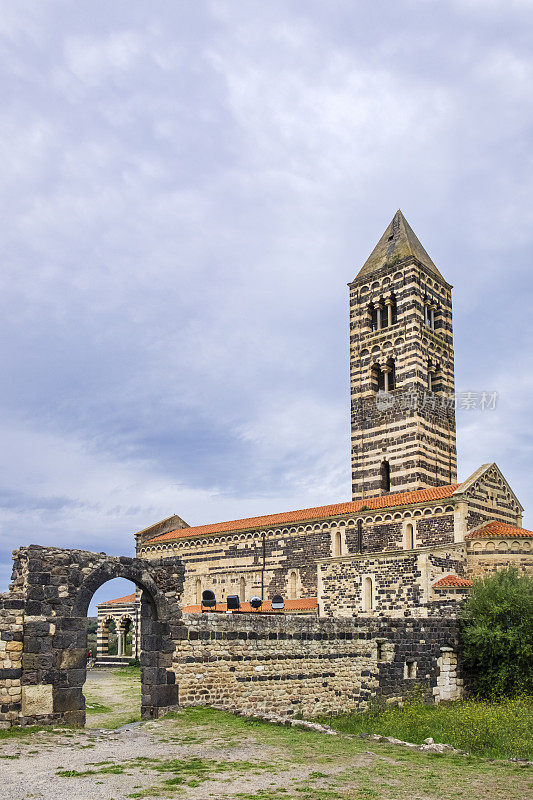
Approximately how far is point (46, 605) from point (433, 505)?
64.6 ft

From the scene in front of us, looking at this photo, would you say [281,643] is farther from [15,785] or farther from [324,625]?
[15,785]

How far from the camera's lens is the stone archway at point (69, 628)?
42.5 feet

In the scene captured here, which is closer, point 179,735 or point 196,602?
point 179,735

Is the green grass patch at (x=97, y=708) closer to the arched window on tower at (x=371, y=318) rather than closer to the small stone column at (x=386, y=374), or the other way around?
the small stone column at (x=386, y=374)

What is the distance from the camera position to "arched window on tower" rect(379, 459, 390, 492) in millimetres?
40188

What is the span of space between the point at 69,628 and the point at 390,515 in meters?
19.8

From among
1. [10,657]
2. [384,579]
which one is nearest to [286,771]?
[10,657]

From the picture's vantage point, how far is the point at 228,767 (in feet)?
31.8

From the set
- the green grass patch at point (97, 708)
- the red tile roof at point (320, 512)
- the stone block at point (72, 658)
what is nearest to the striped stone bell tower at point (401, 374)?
the red tile roof at point (320, 512)

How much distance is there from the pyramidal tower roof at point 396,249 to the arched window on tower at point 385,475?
12452 millimetres

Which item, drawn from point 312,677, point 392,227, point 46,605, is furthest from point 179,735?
point 392,227

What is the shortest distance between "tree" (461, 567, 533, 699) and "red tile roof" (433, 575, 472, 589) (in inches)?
157

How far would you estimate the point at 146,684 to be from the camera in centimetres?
1414

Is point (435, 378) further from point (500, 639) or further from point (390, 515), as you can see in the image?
point (500, 639)
